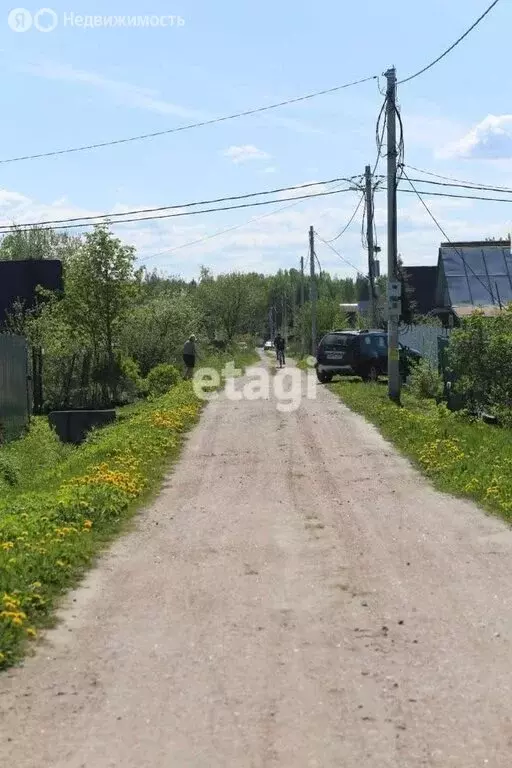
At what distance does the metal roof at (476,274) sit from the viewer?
148ft

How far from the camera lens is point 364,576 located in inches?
302

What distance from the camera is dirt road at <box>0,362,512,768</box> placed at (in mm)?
4531

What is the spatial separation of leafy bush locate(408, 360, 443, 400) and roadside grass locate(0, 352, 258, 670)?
303 inches

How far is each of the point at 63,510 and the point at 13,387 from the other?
1365 centimetres

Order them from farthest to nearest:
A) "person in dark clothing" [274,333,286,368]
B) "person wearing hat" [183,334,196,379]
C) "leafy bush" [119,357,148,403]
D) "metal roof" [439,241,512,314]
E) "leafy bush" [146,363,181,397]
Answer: "metal roof" [439,241,512,314]
"person in dark clothing" [274,333,286,368]
"person wearing hat" [183,334,196,379]
"leafy bush" [119,357,148,403]
"leafy bush" [146,363,181,397]

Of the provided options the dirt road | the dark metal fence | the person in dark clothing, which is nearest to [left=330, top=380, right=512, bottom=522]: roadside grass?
the dirt road

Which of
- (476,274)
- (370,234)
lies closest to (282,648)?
(370,234)

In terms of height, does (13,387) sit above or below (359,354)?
below

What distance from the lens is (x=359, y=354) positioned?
1155 inches

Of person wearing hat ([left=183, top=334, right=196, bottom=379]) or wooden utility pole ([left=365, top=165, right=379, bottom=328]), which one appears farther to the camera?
wooden utility pole ([left=365, top=165, right=379, bottom=328])

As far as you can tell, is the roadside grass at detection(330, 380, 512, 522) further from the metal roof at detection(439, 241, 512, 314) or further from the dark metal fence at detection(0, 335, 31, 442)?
the metal roof at detection(439, 241, 512, 314)

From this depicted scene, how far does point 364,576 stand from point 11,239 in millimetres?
→ 66927

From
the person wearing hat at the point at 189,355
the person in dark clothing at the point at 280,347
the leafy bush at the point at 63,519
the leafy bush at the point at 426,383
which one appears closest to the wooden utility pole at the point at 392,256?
the leafy bush at the point at 426,383

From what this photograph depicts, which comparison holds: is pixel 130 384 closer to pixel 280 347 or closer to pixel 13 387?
pixel 13 387
